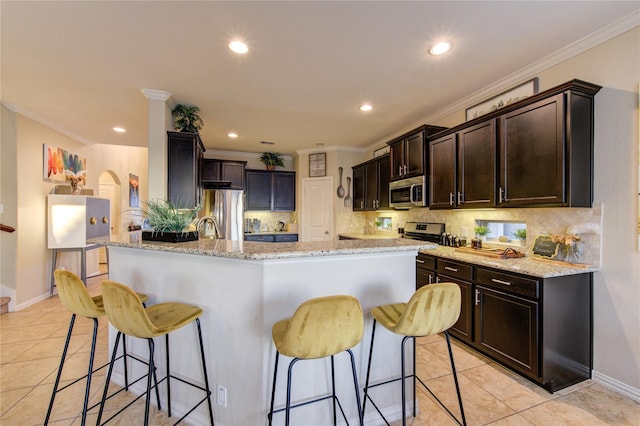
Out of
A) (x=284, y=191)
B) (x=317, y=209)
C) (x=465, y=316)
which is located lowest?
(x=465, y=316)

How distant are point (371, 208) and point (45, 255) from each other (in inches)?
203

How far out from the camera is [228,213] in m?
5.07

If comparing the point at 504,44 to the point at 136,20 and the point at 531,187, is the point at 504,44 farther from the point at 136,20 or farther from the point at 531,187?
the point at 136,20

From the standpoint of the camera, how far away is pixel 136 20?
76.8 inches

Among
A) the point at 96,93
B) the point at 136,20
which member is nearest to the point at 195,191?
the point at 96,93

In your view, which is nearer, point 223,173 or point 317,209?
point 223,173

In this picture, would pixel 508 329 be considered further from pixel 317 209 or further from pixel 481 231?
pixel 317 209

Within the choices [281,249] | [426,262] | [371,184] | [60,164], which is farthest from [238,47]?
[60,164]

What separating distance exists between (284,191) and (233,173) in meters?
1.13

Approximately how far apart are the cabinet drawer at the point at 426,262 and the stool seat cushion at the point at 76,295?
2871mm

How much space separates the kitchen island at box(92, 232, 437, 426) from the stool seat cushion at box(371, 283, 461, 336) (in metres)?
0.36

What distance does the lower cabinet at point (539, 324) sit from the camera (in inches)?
80.9

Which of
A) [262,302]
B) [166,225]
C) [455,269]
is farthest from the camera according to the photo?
[455,269]

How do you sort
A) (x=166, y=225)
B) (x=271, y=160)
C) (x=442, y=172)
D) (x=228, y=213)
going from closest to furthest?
1. (x=166, y=225)
2. (x=442, y=172)
3. (x=228, y=213)
4. (x=271, y=160)
